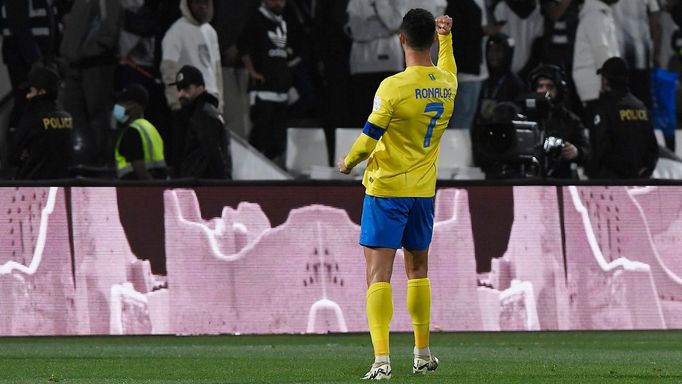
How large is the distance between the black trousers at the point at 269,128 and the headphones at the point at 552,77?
9.61ft

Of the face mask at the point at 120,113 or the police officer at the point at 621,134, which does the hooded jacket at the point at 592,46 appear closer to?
the police officer at the point at 621,134

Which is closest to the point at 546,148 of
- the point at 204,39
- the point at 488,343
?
the point at 488,343

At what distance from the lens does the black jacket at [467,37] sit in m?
18.5

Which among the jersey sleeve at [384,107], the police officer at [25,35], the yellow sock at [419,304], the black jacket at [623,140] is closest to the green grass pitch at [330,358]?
the yellow sock at [419,304]

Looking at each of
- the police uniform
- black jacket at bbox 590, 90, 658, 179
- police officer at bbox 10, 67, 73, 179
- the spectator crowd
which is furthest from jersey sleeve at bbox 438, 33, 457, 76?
the police uniform

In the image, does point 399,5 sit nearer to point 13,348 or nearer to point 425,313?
point 13,348

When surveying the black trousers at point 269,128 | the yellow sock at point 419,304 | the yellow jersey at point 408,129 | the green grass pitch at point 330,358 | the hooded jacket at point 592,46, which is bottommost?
the green grass pitch at point 330,358

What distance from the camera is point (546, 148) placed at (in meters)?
16.4

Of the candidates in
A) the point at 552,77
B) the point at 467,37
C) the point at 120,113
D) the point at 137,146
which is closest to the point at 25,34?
the point at 120,113

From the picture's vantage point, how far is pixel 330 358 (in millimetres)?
12672

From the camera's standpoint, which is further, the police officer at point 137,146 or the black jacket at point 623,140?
the black jacket at point 623,140

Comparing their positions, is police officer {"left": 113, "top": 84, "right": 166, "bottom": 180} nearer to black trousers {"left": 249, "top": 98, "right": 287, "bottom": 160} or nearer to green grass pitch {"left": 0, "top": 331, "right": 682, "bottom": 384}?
black trousers {"left": 249, "top": 98, "right": 287, "bottom": 160}

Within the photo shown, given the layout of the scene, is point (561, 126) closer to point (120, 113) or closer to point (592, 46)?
point (592, 46)

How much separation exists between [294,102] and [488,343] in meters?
5.66
